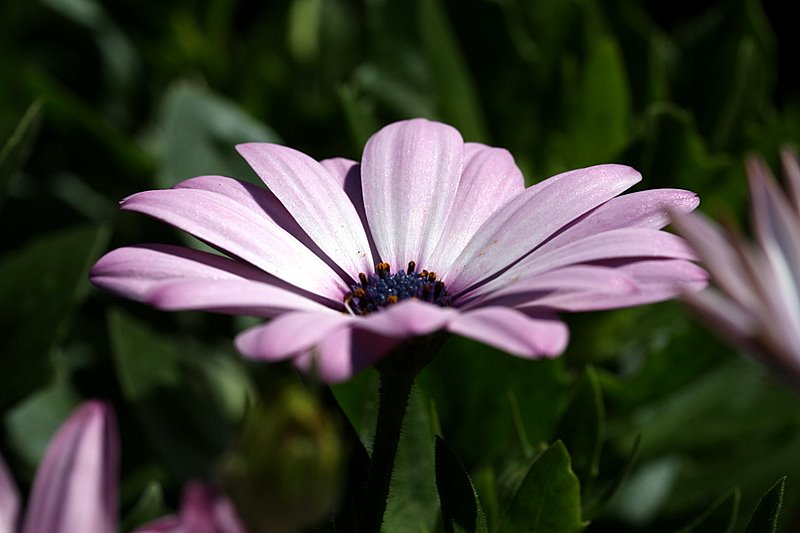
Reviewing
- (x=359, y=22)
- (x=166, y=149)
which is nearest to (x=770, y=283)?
(x=166, y=149)

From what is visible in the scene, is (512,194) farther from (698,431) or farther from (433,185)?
(698,431)

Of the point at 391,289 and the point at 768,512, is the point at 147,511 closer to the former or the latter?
the point at 391,289

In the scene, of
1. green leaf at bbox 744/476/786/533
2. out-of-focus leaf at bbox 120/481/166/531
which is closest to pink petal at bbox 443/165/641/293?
green leaf at bbox 744/476/786/533

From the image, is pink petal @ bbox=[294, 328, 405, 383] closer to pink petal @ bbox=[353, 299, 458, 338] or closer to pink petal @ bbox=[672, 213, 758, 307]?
pink petal @ bbox=[353, 299, 458, 338]

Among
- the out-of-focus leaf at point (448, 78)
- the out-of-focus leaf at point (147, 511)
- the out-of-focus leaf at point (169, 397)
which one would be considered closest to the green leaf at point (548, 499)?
the out-of-focus leaf at point (147, 511)

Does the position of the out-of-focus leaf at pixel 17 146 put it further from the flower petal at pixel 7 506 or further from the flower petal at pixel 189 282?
the flower petal at pixel 7 506

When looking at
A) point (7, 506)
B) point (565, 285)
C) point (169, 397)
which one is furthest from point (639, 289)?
point (169, 397)
